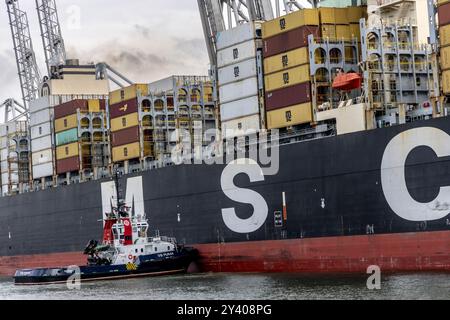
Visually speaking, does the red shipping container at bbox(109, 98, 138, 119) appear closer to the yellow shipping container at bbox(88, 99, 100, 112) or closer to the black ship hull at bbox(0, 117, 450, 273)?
the yellow shipping container at bbox(88, 99, 100, 112)

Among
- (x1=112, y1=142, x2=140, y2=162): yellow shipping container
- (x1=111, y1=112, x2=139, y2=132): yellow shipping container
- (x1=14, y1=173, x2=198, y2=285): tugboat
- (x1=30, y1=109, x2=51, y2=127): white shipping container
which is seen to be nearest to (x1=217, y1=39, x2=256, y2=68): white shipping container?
(x1=14, y1=173, x2=198, y2=285): tugboat

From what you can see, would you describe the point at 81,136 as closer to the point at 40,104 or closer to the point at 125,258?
the point at 40,104

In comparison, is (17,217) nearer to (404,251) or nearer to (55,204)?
(55,204)

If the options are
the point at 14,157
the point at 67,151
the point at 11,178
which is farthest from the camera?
the point at 11,178

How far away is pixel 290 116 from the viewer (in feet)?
120

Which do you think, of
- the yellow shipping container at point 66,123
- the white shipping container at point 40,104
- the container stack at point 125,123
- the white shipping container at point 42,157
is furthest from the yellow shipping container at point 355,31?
the white shipping container at point 42,157

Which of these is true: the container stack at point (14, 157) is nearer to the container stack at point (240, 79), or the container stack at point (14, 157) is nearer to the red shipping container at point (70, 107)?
the red shipping container at point (70, 107)

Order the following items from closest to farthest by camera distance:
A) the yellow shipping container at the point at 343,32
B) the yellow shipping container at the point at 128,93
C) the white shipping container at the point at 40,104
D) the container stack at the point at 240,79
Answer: the yellow shipping container at the point at 343,32
the container stack at the point at 240,79
the yellow shipping container at the point at 128,93
the white shipping container at the point at 40,104

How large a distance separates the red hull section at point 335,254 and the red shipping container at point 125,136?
36.4 ft

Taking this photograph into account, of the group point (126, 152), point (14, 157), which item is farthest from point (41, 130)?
point (126, 152)

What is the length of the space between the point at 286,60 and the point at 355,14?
4070mm

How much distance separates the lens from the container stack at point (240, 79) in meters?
39.0

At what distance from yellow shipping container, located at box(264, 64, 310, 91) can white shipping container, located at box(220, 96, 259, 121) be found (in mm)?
1386
